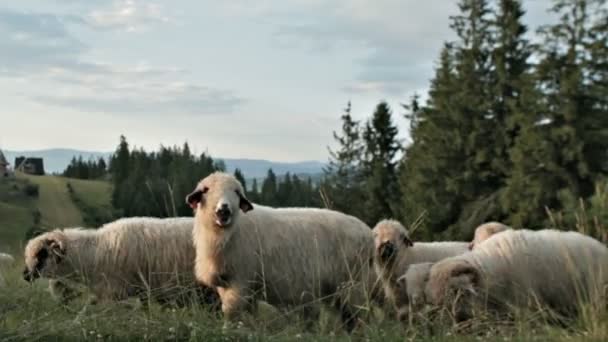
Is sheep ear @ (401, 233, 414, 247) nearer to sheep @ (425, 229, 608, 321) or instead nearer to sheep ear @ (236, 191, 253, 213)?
sheep @ (425, 229, 608, 321)

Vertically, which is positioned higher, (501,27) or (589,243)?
(501,27)

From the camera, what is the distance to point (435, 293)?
385 inches

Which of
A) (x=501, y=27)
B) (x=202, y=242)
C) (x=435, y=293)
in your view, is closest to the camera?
(x=435, y=293)

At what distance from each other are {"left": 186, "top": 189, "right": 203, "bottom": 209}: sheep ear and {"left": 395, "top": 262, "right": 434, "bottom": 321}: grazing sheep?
294cm

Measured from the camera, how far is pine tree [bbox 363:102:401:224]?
66.1m

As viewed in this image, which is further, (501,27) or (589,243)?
(501,27)

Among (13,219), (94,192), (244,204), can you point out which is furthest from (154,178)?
(244,204)

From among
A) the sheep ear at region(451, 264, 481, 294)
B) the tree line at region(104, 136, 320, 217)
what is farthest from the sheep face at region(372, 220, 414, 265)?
the tree line at region(104, 136, 320, 217)

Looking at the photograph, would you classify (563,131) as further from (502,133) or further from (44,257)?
(44,257)

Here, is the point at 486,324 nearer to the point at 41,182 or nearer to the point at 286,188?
the point at 286,188

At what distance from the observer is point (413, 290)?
10586 millimetres

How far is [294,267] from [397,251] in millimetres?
2742

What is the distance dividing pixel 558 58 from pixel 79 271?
3978cm

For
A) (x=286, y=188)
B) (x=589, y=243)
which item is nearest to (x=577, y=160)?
(x=589, y=243)
